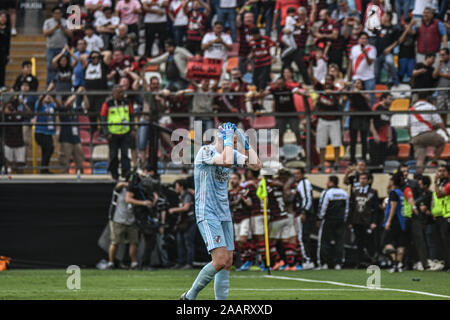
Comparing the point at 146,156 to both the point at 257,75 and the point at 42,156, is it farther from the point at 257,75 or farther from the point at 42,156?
the point at 257,75

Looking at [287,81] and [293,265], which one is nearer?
[293,265]

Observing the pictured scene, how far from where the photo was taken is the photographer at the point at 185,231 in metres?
21.0

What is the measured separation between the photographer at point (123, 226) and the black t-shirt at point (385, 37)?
7.98 metres

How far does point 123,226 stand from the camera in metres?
20.8

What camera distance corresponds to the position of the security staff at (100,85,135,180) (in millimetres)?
21031

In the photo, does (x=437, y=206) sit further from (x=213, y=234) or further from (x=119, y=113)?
(x=213, y=234)

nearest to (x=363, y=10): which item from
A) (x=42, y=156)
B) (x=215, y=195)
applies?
(x=42, y=156)

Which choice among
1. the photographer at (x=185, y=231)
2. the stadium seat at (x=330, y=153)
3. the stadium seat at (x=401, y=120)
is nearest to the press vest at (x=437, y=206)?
the stadium seat at (x=401, y=120)

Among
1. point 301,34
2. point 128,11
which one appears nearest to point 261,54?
point 301,34

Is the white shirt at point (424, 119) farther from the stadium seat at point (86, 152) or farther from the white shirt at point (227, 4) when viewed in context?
the white shirt at point (227, 4)

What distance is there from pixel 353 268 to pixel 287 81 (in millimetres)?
4826
